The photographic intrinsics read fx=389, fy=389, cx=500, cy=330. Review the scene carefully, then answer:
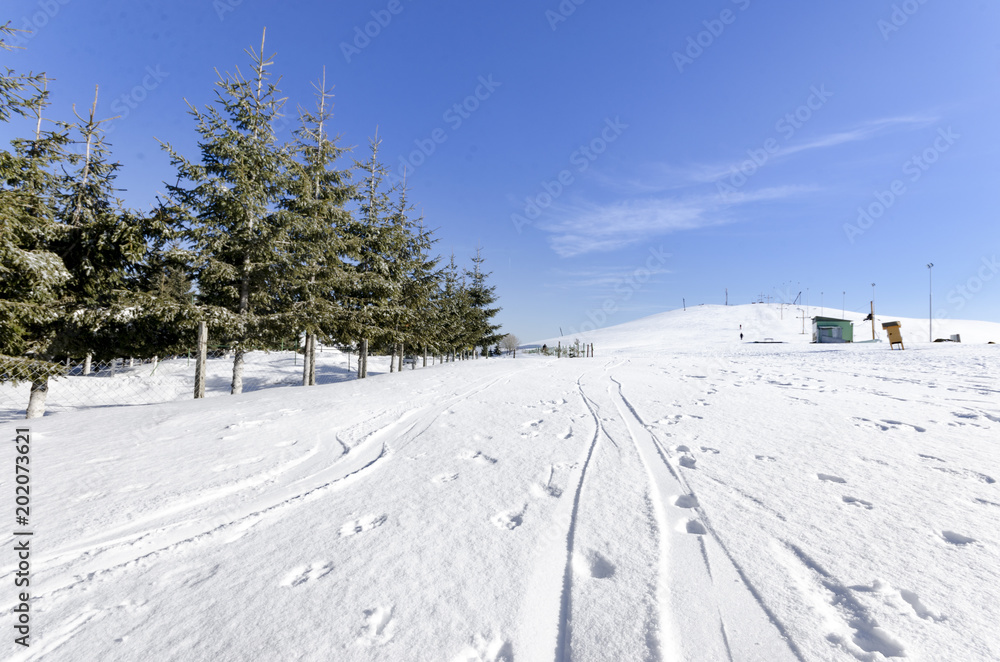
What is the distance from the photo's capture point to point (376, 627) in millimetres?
1850

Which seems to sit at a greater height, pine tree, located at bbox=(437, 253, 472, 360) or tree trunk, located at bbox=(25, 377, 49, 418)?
pine tree, located at bbox=(437, 253, 472, 360)

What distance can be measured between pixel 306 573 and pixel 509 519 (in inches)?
53.7

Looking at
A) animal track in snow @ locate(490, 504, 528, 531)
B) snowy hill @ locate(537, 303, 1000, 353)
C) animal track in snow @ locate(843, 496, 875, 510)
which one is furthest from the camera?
snowy hill @ locate(537, 303, 1000, 353)

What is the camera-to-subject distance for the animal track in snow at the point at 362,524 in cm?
276

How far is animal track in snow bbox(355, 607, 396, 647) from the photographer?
1.76 metres

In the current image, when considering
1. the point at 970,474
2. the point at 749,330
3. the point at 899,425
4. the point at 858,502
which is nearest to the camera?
the point at 858,502

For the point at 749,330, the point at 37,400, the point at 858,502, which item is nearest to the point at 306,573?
the point at 858,502

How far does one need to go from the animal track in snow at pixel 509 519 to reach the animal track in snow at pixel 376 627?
3.36 feet

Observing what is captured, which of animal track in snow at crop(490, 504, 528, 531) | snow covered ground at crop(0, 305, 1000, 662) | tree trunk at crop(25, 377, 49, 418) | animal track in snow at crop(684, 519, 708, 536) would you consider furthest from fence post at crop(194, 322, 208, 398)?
animal track in snow at crop(684, 519, 708, 536)

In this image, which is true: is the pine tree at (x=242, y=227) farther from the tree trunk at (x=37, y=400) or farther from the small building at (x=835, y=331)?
the small building at (x=835, y=331)

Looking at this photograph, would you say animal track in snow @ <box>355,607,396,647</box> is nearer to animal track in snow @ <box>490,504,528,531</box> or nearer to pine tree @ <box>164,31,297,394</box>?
animal track in snow @ <box>490,504,528,531</box>

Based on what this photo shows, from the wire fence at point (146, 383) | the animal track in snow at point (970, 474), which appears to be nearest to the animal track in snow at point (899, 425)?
the animal track in snow at point (970, 474)

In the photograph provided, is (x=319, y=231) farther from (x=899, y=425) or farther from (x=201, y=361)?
(x=899, y=425)

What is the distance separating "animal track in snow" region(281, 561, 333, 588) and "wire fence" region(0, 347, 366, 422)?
548 inches
